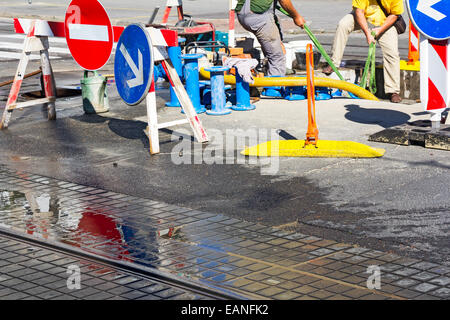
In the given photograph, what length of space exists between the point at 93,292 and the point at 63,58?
13065 millimetres

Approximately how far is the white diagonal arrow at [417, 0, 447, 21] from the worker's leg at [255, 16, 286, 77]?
386cm

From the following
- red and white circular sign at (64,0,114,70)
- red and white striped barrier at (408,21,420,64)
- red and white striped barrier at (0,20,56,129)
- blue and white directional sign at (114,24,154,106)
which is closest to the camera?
blue and white directional sign at (114,24,154,106)

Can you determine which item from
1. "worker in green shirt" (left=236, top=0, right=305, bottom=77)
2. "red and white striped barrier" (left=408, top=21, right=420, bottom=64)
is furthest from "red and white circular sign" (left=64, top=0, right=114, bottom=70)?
"red and white striped barrier" (left=408, top=21, right=420, bottom=64)

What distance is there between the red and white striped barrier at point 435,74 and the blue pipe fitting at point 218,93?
3.09 meters

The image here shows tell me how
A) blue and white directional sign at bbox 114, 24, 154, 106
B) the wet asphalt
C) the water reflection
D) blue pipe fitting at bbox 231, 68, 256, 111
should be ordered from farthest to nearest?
blue pipe fitting at bbox 231, 68, 256, 111
blue and white directional sign at bbox 114, 24, 154, 106
the wet asphalt
the water reflection

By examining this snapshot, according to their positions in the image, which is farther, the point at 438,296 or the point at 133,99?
the point at 133,99

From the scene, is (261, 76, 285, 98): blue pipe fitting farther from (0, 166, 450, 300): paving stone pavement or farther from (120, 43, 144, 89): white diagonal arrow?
(0, 166, 450, 300): paving stone pavement

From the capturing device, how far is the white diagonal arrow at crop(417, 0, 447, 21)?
8242 millimetres

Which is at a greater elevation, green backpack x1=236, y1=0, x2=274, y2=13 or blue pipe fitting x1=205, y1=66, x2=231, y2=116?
green backpack x1=236, y1=0, x2=274, y2=13

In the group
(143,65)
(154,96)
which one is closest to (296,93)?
(154,96)

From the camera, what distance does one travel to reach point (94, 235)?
259 inches

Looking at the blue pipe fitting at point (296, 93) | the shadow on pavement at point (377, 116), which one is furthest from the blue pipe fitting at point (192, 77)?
the shadow on pavement at point (377, 116)
